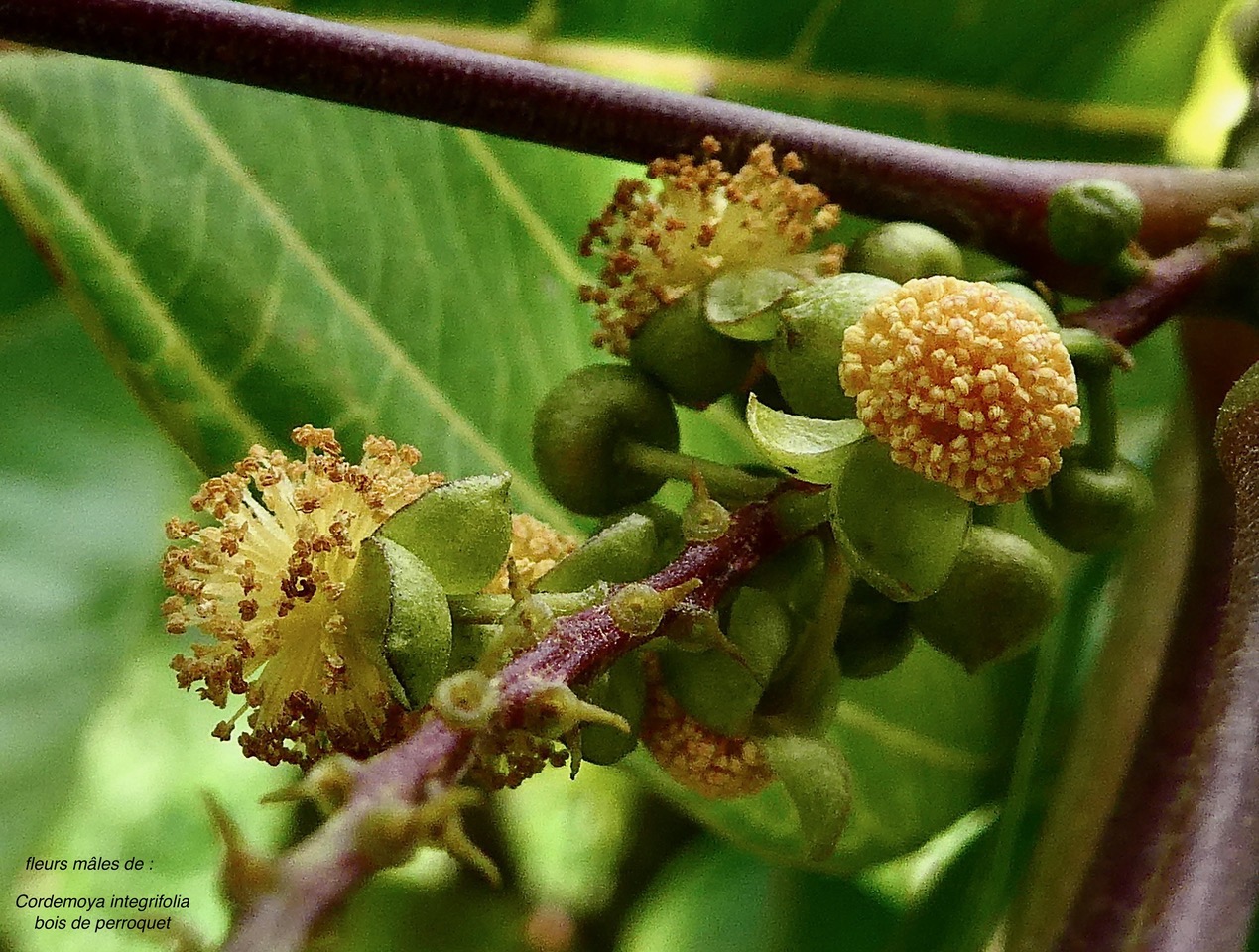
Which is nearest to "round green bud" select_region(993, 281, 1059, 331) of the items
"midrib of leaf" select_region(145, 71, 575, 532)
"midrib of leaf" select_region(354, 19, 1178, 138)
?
"midrib of leaf" select_region(145, 71, 575, 532)

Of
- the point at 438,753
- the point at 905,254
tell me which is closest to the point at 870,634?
the point at 905,254

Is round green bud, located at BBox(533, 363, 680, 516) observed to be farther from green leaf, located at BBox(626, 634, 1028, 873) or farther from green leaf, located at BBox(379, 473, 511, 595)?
green leaf, located at BBox(626, 634, 1028, 873)

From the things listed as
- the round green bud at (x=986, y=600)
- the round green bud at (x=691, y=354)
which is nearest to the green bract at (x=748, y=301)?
the round green bud at (x=691, y=354)

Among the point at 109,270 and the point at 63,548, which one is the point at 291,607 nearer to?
the point at 109,270

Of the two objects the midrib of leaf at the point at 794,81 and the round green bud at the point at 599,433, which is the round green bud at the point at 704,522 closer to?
the round green bud at the point at 599,433

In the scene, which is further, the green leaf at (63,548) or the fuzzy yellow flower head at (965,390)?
the green leaf at (63,548)
